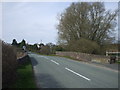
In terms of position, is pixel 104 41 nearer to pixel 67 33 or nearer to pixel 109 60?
pixel 67 33

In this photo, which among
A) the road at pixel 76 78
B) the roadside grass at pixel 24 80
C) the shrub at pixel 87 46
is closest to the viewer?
the roadside grass at pixel 24 80

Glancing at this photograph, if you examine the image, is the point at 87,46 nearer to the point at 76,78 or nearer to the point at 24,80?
the point at 76,78

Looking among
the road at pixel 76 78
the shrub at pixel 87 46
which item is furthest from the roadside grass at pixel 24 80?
the shrub at pixel 87 46

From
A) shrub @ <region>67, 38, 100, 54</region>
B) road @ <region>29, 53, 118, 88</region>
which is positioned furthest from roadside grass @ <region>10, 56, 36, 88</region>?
shrub @ <region>67, 38, 100, 54</region>

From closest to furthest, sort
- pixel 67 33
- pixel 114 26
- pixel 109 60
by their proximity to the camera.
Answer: pixel 109 60 < pixel 114 26 < pixel 67 33

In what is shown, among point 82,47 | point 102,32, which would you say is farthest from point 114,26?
point 82,47

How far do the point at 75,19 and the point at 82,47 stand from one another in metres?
8.15

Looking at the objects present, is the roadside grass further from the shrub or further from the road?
the shrub

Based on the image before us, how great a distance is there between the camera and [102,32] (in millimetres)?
46219

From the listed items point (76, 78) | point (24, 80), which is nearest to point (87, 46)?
point (76, 78)

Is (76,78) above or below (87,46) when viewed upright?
below

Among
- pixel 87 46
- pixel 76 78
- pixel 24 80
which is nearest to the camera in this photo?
pixel 24 80

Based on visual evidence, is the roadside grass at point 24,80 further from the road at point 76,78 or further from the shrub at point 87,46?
the shrub at point 87,46

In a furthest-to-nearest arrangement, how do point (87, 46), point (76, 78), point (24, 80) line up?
point (87, 46) < point (76, 78) < point (24, 80)
